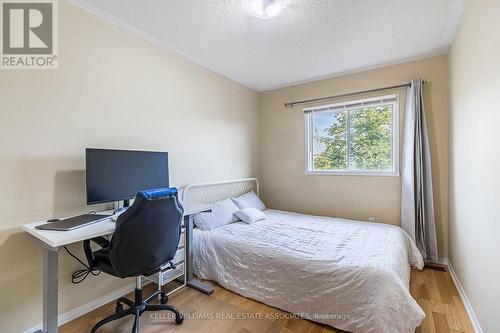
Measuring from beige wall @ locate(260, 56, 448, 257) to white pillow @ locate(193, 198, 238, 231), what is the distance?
1.22 m

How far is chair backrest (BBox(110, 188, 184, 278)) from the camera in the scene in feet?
4.96

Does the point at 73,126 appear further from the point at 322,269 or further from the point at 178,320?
the point at 322,269

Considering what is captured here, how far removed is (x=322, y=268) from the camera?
6.13ft

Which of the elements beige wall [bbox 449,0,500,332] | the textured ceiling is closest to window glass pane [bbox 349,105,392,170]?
the textured ceiling

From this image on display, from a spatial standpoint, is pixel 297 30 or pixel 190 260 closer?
pixel 297 30

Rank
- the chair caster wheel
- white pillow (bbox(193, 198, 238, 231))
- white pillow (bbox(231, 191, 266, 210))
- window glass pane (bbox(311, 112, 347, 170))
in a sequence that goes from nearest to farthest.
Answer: the chair caster wheel, white pillow (bbox(193, 198, 238, 231)), white pillow (bbox(231, 191, 266, 210)), window glass pane (bbox(311, 112, 347, 170))

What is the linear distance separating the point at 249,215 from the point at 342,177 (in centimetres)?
152

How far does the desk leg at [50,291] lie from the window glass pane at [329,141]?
130 inches

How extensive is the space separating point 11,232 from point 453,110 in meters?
4.04

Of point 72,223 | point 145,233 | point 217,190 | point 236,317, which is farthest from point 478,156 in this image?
point 72,223

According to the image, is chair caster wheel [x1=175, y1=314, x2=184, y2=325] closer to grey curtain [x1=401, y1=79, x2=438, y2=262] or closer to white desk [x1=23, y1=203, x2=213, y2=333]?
white desk [x1=23, y1=203, x2=213, y2=333]

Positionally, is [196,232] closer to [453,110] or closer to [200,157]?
[200,157]

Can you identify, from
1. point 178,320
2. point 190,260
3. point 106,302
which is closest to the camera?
point 178,320

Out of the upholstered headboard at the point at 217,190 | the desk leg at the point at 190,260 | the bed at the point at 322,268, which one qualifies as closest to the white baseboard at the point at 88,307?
the desk leg at the point at 190,260
